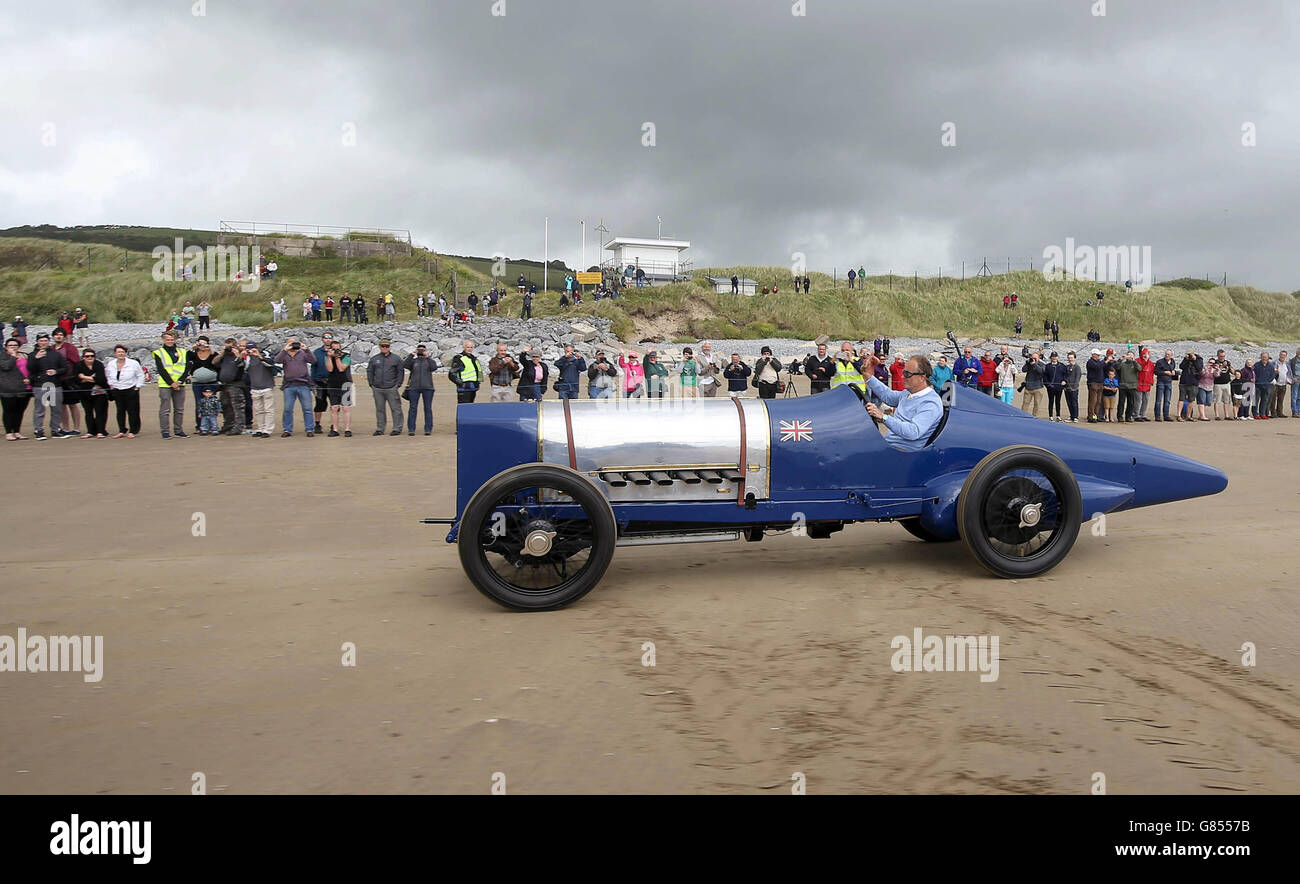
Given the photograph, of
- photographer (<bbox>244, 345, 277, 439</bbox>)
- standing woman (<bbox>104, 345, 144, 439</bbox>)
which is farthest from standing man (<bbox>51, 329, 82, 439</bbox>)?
photographer (<bbox>244, 345, 277, 439</bbox>)

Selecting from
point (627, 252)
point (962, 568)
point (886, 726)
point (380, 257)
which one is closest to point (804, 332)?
point (627, 252)

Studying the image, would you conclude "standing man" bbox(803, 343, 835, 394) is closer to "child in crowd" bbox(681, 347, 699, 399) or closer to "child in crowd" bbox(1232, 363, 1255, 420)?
"child in crowd" bbox(681, 347, 699, 399)

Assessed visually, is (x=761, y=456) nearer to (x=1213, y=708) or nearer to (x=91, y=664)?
(x=1213, y=708)

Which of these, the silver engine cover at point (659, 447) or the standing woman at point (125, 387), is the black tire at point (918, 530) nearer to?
the silver engine cover at point (659, 447)

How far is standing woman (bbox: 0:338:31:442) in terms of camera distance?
15.8m

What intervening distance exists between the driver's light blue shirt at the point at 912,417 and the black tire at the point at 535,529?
2.29m

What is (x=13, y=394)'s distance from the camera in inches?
629

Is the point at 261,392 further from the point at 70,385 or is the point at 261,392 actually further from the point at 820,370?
the point at 820,370

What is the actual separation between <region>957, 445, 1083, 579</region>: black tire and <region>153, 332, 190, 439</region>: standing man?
1486 cm

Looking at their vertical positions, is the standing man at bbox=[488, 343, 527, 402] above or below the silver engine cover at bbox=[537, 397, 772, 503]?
above

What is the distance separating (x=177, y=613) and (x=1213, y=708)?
6158mm

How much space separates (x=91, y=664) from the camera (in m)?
5.03

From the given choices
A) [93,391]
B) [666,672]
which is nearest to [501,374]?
[93,391]

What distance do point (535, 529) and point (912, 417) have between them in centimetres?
299
